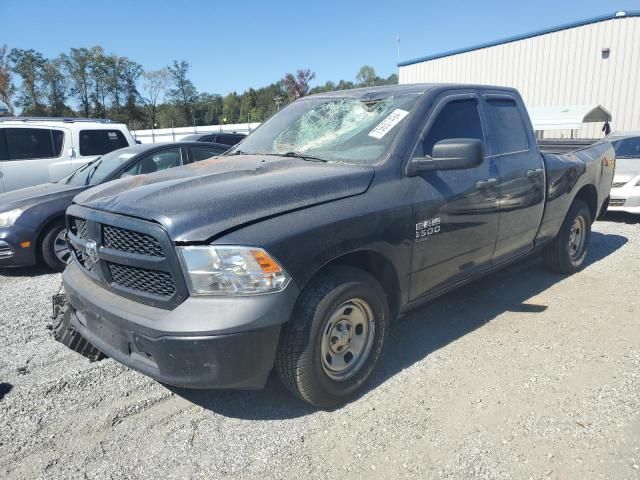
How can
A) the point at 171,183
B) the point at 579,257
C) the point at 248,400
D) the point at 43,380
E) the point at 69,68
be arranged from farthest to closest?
the point at 69,68
the point at 579,257
the point at 43,380
the point at 248,400
the point at 171,183

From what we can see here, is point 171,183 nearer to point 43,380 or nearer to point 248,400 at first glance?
point 248,400

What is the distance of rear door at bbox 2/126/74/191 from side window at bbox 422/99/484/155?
705 cm

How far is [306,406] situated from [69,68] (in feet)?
209

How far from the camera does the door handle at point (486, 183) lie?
3535mm

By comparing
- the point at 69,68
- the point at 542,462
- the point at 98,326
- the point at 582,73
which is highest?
the point at 69,68

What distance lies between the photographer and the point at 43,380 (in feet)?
10.4

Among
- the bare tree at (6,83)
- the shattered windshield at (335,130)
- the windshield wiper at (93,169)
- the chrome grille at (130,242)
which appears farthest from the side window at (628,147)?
the bare tree at (6,83)

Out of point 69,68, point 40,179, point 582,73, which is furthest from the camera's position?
point 69,68

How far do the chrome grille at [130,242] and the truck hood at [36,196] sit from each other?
3663 mm

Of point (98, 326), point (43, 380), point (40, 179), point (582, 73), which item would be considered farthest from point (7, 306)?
point (582, 73)

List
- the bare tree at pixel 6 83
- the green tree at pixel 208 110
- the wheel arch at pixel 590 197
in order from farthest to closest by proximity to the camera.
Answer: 1. the green tree at pixel 208 110
2. the bare tree at pixel 6 83
3. the wheel arch at pixel 590 197

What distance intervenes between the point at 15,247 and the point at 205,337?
4.35 m

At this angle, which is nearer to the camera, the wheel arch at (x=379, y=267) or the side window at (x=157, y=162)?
the wheel arch at (x=379, y=267)

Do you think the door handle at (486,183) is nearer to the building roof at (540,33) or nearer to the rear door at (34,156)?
the rear door at (34,156)
